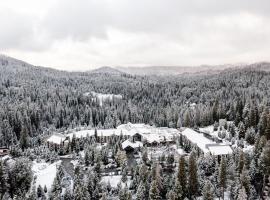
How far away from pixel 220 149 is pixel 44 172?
4440 centimetres

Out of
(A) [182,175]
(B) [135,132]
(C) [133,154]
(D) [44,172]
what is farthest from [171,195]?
(B) [135,132]

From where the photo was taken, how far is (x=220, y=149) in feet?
269

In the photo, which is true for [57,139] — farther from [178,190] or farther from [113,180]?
[178,190]

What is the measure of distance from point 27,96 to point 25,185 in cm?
10888

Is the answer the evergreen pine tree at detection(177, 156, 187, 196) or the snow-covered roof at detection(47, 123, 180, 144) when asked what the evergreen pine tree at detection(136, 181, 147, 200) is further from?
the snow-covered roof at detection(47, 123, 180, 144)

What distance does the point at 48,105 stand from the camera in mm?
151000

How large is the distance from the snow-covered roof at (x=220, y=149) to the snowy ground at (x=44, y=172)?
39.0 metres

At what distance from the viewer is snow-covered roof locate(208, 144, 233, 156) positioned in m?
80.1

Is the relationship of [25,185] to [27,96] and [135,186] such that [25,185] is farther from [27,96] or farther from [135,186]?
[27,96]

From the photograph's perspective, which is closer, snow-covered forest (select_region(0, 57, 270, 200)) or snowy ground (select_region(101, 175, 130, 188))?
snow-covered forest (select_region(0, 57, 270, 200))

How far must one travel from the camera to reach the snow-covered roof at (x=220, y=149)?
80.1 metres


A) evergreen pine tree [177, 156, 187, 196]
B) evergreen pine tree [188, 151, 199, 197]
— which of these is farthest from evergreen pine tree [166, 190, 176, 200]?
evergreen pine tree [188, 151, 199, 197]

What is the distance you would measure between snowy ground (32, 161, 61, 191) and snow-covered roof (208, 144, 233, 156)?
128 ft

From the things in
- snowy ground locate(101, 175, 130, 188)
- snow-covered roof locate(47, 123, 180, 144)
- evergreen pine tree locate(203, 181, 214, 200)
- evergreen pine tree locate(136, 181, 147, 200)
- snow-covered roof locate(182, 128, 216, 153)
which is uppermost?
snow-covered roof locate(182, 128, 216, 153)
